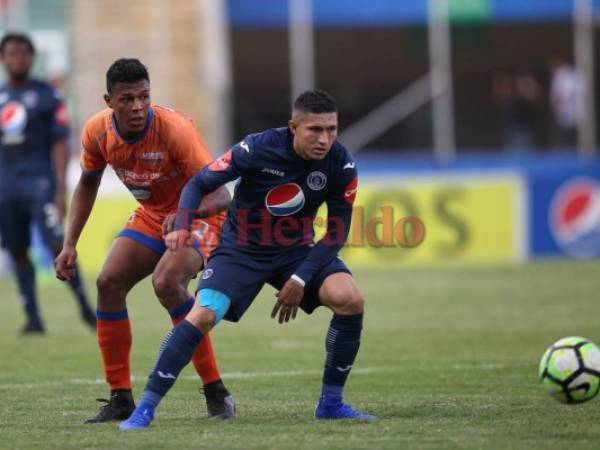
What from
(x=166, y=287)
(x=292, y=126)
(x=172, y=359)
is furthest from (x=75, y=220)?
(x=292, y=126)

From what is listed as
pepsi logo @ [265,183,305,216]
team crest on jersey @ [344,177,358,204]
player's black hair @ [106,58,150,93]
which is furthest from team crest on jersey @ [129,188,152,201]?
team crest on jersey @ [344,177,358,204]

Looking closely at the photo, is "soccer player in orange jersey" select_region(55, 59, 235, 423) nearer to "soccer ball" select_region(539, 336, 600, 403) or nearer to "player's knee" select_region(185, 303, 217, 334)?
"player's knee" select_region(185, 303, 217, 334)

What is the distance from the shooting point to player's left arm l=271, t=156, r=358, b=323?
727cm

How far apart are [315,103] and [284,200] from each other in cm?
60

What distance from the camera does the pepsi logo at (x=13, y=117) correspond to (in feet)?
42.0

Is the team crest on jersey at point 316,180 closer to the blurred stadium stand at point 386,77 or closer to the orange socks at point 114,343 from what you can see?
the orange socks at point 114,343

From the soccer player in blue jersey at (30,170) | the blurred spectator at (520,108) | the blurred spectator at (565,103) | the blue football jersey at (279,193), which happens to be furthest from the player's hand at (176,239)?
the blurred spectator at (520,108)

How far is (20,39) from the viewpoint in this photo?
12359 mm

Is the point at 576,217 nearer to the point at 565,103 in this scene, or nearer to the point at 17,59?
the point at 565,103

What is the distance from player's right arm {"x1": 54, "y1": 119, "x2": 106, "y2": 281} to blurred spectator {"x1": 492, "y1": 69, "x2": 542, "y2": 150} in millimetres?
17946

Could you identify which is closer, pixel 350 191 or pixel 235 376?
pixel 350 191

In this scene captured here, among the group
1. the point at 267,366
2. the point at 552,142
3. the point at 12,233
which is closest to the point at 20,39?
the point at 12,233

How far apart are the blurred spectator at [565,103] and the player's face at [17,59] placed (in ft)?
46.0

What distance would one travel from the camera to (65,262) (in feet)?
26.4
